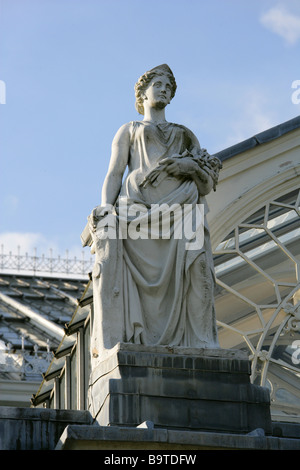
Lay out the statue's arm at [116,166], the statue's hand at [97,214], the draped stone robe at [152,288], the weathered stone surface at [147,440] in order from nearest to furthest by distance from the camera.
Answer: the weathered stone surface at [147,440] → the draped stone robe at [152,288] → the statue's hand at [97,214] → the statue's arm at [116,166]

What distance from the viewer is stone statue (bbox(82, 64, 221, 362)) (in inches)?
544

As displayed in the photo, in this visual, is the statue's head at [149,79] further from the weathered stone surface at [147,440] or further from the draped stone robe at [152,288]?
the weathered stone surface at [147,440]

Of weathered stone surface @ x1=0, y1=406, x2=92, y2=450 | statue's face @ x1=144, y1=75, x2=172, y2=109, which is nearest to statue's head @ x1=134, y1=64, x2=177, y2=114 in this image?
statue's face @ x1=144, y1=75, x2=172, y2=109

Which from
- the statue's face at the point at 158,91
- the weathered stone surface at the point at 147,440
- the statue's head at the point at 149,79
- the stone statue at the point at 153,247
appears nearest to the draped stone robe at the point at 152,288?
the stone statue at the point at 153,247

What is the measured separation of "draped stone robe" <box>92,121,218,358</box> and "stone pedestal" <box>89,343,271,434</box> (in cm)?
29

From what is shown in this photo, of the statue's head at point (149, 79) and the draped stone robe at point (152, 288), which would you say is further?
the statue's head at point (149, 79)

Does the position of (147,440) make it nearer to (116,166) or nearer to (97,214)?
(97,214)

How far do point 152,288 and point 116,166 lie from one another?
147cm

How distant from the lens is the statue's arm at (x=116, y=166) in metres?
14.5

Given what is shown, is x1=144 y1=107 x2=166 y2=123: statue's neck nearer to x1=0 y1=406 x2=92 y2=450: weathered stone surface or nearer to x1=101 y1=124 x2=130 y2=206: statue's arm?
x1=101 y1=124 x2=130 y2=206: statue's arm

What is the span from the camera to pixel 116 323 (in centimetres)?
1374

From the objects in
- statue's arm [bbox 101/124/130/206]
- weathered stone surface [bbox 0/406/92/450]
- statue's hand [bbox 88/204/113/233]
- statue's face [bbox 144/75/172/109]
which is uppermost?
statue's face [bbox 144/75/172/109]

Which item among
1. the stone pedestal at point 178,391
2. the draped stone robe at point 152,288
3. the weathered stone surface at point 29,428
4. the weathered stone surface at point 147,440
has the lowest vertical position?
the weathered stone surface at point 147,440

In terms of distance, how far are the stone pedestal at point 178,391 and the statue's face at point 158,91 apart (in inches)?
113
